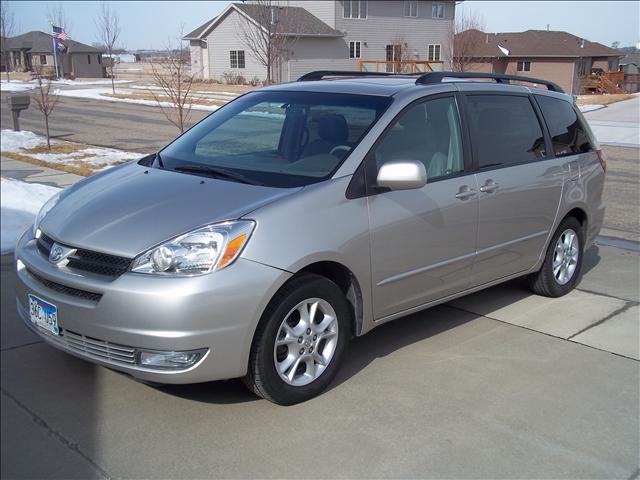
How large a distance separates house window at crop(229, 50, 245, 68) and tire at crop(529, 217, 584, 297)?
45.3 meters

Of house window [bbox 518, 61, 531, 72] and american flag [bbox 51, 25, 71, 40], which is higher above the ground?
american flag [bbox 51, 25, 71, 40]

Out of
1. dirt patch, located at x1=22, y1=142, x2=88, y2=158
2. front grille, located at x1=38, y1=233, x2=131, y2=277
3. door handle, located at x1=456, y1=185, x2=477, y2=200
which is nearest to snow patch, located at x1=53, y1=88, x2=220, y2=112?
dirt patch, located at x1=22, y1=142, x2=88, y2=158

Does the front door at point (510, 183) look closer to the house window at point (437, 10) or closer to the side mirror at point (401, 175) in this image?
the side mirror at point (401, 175)

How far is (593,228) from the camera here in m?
6.24

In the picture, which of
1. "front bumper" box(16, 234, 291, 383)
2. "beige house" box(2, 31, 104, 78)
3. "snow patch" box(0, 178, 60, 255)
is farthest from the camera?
"beige house" box(2, 31, 104, 78)

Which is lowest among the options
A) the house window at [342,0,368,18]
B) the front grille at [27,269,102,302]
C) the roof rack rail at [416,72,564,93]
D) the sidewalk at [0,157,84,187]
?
the sidewalk at [0,157,84,187]

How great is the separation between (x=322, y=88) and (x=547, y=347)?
7.97 ft

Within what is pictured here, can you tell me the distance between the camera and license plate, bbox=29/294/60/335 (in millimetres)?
3584

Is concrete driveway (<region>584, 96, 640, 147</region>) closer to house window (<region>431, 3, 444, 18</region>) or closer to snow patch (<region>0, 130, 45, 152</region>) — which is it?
snow patch (<region>0, 130, 45, 152</region>)

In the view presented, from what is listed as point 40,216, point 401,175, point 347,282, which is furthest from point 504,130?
point 40,216

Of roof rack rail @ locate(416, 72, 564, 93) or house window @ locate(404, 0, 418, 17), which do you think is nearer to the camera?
roof rack rail @ locate(416, 72, 564, 93)

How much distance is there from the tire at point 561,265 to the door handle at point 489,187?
1075mm

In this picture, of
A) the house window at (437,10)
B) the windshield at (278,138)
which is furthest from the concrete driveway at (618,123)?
the house window at (437,10)

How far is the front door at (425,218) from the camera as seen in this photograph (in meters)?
4.18
